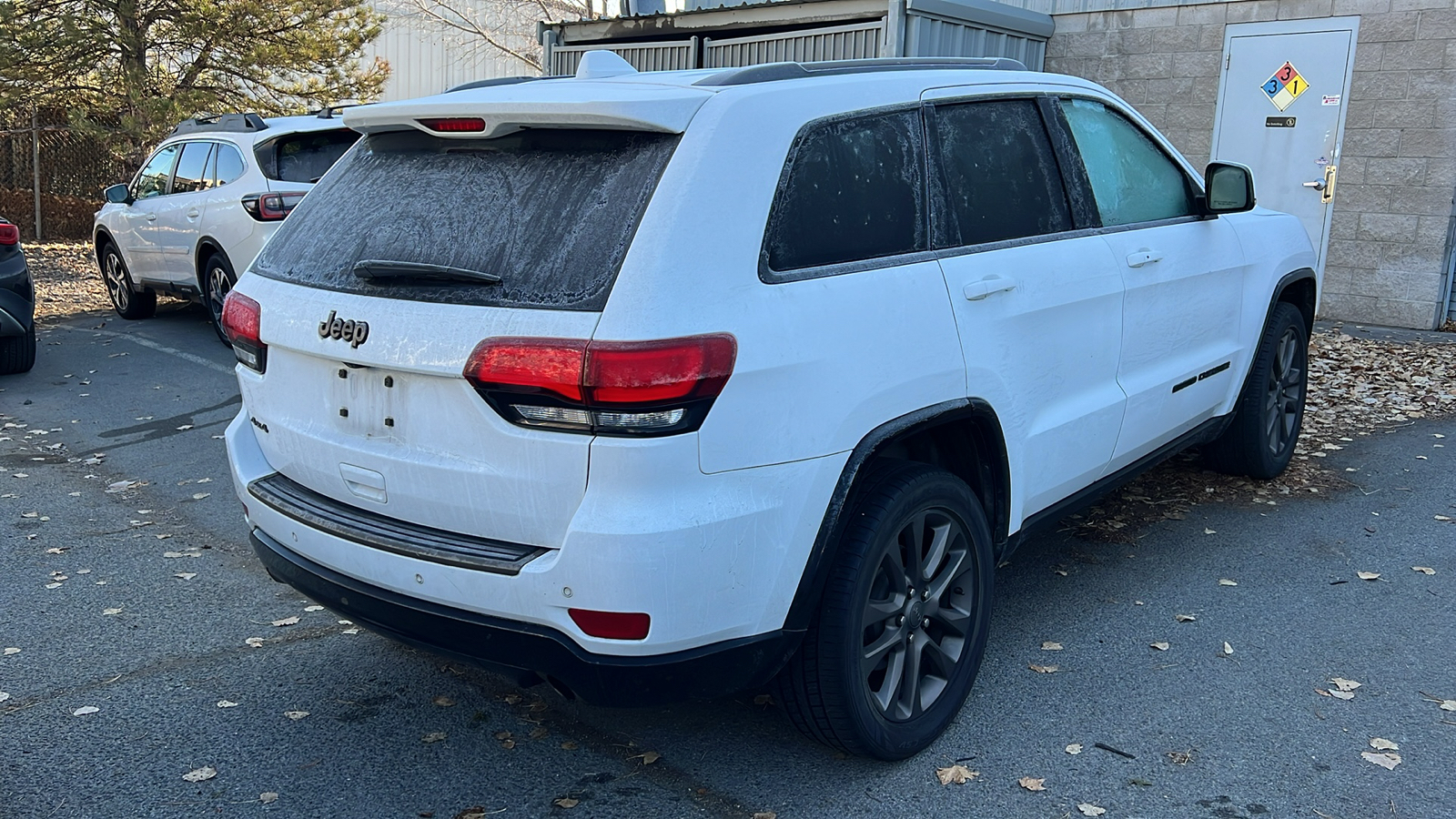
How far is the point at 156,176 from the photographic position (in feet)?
34.3

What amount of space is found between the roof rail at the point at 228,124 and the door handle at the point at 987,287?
7.49 meters

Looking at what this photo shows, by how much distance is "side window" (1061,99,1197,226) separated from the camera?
13.8ft

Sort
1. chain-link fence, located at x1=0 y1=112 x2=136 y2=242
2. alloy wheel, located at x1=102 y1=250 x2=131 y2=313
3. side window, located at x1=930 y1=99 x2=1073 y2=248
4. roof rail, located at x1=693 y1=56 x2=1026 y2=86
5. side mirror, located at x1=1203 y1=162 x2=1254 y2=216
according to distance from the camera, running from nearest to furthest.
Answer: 1. roof rail, located at x1=693 y1=56 x2=1026 y2=86
2. side window, located at x1=930 y1=99 x2=1073 y2=248
3. side mirror, located at x1=1203 y1=162 x2=1254 y2=216
4. alloy wheel, located at x1=102 y1=250 x2=131 y2=313
5. chain-link fence, located at x1=0 y1=112 x2=136 y2=242

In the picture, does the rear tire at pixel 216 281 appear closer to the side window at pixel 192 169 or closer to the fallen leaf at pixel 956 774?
the side window at pixel 192 169

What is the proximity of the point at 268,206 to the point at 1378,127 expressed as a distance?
9042 millimetres

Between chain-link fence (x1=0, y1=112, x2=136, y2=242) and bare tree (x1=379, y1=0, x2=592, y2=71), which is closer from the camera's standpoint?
chain-link fence (x1=0, y1=112, x2=136, y2=242)

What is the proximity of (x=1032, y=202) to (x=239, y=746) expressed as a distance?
288 centimetres

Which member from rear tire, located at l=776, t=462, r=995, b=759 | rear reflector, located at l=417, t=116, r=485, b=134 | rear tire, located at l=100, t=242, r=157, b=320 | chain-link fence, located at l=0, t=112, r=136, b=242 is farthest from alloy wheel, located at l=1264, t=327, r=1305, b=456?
chain-link fence, located at l=0, t=112, r=136, b=242

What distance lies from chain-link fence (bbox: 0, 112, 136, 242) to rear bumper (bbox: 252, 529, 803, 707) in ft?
54.3

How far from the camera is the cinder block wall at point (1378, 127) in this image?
999 cm

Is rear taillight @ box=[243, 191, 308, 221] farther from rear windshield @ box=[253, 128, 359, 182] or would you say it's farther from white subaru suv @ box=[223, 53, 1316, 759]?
white subaru suv @ box=[223, 53, 1316, 759]

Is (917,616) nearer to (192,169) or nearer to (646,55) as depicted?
(192,169)

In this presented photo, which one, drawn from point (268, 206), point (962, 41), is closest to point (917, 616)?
point (268, 206)

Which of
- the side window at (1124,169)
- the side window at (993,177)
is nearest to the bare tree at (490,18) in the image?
the side window at (1124,169)
